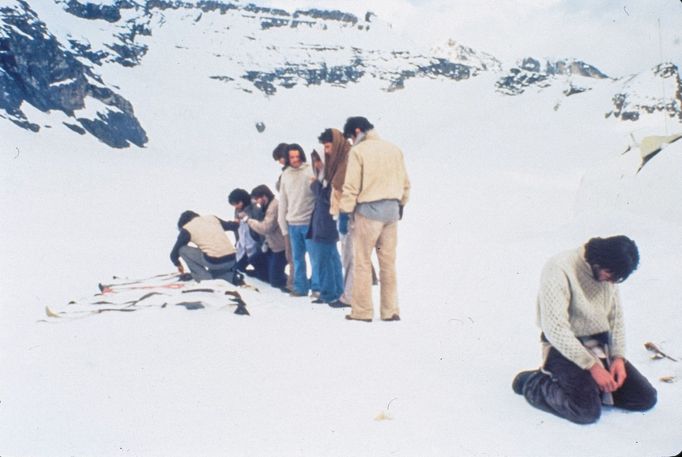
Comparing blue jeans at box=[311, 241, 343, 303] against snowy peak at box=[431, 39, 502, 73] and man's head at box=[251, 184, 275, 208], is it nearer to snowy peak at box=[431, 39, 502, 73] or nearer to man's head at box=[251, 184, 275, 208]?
man's head at box=[251, 184, 275, 208]

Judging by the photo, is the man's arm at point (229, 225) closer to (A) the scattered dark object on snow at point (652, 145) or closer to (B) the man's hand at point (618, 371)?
(B) the man's hand at point (618, 371)

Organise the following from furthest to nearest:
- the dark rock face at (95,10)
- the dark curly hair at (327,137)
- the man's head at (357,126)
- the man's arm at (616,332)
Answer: the dark rock face at (95,10) → the dark curly hair at (327,137) → the man's head at (357,126) → the man's arm at (616,332)

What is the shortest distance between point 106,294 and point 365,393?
3220 millimetres

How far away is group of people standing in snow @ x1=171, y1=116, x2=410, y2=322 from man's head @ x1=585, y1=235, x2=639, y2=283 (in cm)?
219

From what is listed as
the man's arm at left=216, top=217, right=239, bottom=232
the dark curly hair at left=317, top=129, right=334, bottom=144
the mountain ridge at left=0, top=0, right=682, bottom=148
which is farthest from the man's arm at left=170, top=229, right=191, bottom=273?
the mountain ridge at left=0, top=0, right=682, bottom=148

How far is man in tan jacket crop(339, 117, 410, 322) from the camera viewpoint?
5.04 m

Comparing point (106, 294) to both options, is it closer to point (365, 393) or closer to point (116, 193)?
point (365, 393)

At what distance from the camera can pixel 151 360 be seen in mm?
3570

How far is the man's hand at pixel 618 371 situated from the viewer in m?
3.21

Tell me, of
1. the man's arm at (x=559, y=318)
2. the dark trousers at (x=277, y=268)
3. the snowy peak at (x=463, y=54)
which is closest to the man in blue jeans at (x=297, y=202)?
the dark trousers at (x=277, y=268)

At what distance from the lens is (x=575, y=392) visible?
3088 mm

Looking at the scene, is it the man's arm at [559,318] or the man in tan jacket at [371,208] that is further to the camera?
the man in tan jacket at [371,208]

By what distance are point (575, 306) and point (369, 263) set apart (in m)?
2.09

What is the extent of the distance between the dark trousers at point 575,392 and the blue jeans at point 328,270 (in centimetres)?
293
